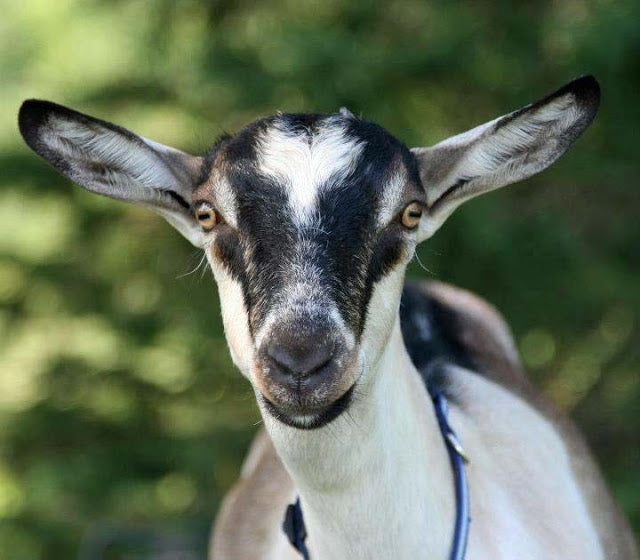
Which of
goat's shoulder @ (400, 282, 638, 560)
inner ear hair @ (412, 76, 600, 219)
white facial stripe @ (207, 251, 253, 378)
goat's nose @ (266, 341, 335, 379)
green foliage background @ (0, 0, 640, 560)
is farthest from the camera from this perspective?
green foliage background @ (0, 0, 640, 560)

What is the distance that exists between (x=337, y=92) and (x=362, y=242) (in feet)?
15.9

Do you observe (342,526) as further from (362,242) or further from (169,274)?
(169,274)

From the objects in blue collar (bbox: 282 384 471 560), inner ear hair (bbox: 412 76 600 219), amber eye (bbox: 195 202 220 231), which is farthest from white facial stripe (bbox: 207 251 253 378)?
inner ear hair (bbox: 412 76 600 219)

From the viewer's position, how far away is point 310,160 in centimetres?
341

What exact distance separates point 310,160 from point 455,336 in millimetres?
2009

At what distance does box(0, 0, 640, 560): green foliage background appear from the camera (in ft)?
27.0

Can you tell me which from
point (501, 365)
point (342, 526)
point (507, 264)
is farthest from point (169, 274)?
point (342, 526)

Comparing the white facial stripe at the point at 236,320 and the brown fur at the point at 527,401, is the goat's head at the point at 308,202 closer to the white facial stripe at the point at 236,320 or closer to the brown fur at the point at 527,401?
the white facial stripe at the point at 236,320

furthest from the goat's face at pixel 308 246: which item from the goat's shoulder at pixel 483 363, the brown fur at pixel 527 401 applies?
the brown fur at pixel 527 401

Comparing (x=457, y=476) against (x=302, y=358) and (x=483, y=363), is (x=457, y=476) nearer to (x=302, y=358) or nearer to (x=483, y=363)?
(x=302, y=358)

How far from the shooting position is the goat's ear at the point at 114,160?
371 cm

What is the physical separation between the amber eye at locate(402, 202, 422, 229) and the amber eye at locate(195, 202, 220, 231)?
582 mm

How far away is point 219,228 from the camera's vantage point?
3514 millimetres

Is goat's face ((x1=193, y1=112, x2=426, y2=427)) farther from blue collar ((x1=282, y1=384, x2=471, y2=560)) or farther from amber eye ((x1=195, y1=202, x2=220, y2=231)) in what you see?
blue collar ((x1=282, y1=384, x2=471, y2=560))
